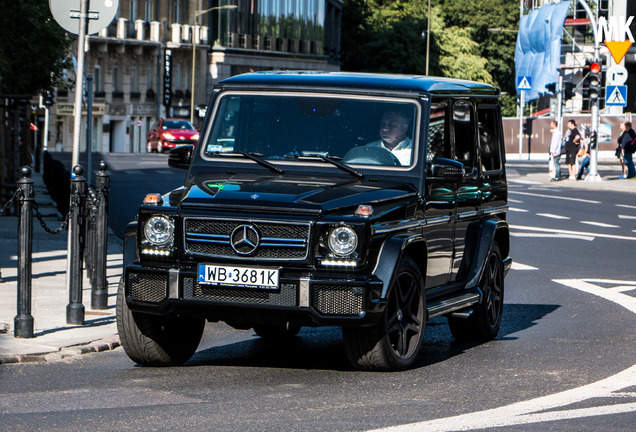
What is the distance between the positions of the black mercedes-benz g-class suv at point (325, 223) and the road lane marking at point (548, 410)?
1.12m

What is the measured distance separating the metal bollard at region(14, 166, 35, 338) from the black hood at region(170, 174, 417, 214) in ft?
4.82

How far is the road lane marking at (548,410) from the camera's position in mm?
6773

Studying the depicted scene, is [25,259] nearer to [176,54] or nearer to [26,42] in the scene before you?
[26,42]

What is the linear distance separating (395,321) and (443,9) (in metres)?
100

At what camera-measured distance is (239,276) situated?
8109 mm

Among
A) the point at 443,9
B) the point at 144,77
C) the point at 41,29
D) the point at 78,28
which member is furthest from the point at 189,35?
the point at 78,28

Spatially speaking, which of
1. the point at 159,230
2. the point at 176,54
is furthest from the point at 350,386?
the point at 176,54

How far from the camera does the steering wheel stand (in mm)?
9211

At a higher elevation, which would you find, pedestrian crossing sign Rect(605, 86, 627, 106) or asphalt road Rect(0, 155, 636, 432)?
pedestrian crossing sign Rect(605, 86, 627, 106)

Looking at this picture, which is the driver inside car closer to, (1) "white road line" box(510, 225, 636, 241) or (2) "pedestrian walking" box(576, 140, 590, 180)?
(1) "white road line" box(510, 225, 636, 241)

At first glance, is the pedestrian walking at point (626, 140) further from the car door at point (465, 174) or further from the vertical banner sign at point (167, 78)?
the vertical banner sign at point (167, 78)

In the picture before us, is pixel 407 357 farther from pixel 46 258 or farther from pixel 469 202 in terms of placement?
pixel 46 258

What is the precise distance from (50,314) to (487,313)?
3.53m

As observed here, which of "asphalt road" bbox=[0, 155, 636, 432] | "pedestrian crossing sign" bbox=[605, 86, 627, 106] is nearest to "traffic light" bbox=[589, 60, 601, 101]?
"pedestrian crossing sign" bbox=[605, 86, 627, 106]
